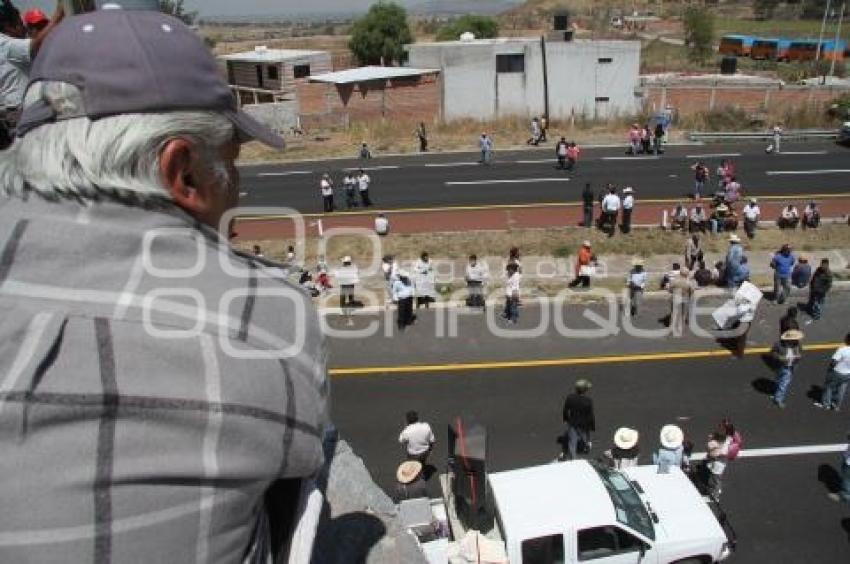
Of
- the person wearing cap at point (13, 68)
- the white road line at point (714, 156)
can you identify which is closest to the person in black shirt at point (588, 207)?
the white road line at point (714, 156)

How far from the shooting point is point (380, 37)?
206 ft

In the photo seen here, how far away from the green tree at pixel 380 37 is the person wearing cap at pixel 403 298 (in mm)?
49854

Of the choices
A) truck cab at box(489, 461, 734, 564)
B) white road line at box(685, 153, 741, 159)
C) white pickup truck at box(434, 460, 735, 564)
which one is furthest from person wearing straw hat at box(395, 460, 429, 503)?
white road line at box(685, 153, 741, 159)

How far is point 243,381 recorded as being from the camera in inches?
43.3

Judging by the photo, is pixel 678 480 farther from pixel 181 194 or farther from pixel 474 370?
pixel 181 194

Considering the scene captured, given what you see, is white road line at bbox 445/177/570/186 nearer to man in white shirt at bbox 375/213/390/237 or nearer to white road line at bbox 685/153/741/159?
man in white shirt at bbox 375/213/390/237

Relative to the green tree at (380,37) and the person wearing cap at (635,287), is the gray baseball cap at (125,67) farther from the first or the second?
the green tree at (380,37)

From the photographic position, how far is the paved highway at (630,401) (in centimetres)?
1002

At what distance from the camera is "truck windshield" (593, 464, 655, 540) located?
825 cm

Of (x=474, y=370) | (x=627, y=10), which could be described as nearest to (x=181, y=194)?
(x=474, y=370)

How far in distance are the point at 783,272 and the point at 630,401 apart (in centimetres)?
616

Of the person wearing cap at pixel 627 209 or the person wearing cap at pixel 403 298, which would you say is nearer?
the person wearing cap at pixel 403 298

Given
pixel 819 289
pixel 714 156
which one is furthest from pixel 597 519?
pixel 714 156

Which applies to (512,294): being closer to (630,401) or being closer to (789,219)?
(630,401)
